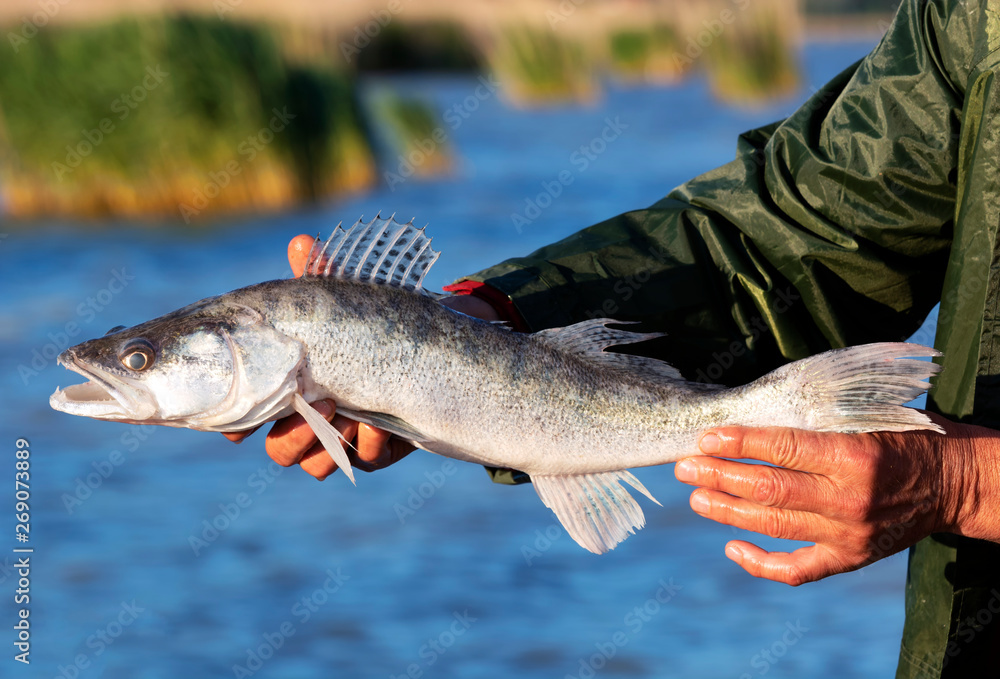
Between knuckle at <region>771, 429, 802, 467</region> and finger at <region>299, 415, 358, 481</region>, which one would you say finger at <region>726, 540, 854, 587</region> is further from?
finger at <region>299, 415, 358, 481</region>

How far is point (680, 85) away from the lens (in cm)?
3022

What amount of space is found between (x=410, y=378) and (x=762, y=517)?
3.15 feet

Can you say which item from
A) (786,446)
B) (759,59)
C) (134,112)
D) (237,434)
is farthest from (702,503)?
(759,59)

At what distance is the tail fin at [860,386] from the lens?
2.39 m

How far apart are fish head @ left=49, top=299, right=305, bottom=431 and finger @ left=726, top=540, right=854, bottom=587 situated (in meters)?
1.26

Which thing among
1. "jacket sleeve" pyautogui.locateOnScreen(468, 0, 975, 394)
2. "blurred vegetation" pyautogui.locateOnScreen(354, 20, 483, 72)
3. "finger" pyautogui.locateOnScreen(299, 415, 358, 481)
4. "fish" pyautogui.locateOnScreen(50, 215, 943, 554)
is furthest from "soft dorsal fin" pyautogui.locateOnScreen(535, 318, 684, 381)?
"blurred vegetation" pyautogui.locateOnScreen(354, 20, 483, 72)

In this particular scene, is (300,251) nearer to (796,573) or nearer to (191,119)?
(796,573)

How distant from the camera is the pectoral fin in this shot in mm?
2527

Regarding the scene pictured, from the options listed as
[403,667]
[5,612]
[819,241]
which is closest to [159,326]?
[819,241]

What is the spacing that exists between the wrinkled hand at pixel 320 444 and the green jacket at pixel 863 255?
0.13 metres

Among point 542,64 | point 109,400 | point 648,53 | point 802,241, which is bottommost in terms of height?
point 648,53

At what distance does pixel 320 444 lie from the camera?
2850mm

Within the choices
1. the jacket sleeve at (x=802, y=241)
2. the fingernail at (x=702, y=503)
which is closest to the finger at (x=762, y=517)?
the fingernail at (x=702, y=503)

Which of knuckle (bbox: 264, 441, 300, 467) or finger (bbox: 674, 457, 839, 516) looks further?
knuckle (bbox: 264, 441, 300, 467)
